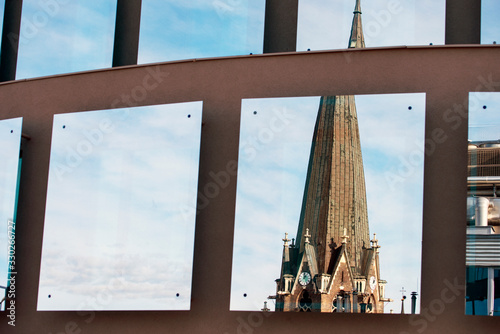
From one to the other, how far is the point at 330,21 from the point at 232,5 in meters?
1.48

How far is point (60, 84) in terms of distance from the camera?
14.0 meters

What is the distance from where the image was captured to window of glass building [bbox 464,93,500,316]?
10984 millimetres

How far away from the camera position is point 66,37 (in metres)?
14.6

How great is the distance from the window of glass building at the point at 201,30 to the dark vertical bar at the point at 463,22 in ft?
8.55

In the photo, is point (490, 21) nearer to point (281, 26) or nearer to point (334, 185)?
point (281, 26)

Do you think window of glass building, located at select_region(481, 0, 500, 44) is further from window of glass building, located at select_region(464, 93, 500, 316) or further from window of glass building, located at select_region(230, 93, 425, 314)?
window of glass building, located at select_region(230, 93, 425, 314)

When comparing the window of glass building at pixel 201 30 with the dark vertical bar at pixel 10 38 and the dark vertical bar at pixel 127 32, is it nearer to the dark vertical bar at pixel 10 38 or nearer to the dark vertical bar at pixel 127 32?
the dark vertical bar at pixel 127 32

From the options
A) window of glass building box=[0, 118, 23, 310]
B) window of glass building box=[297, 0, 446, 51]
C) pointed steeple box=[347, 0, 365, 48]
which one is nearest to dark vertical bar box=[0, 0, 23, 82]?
window of glass building box=[0, 118, 23, 310]

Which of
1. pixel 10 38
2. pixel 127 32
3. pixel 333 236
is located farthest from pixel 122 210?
pixel 10 38

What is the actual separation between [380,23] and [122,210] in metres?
4.26

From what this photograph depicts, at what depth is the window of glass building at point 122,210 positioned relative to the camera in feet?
40.0

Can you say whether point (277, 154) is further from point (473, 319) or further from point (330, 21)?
point (473, 319)

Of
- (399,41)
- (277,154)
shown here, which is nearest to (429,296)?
(277,154)

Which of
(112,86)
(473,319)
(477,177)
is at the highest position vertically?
(112,86)
